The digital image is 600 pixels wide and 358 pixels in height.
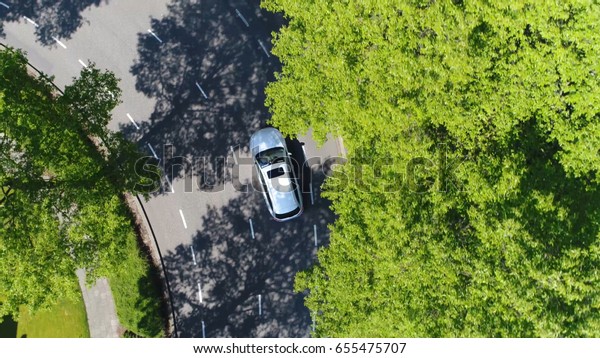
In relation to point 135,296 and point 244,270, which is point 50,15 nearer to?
point 135,296

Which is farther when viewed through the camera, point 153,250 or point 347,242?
point 153,250

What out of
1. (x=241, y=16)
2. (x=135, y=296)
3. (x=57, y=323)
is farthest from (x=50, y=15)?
(x=57, y=323)

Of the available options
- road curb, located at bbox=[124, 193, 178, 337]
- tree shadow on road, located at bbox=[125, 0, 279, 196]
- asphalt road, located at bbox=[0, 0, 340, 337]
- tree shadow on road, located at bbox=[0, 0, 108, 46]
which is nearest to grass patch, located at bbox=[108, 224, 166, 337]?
road curb, located at bbox=[124, 193, 178, 337]

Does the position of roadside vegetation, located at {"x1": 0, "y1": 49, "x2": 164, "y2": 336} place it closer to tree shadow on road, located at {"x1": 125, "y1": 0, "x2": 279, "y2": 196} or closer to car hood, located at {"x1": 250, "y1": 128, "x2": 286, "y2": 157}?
tree shadow on road, located at {"x1": 125, "y1": 0, "x2": 279, "y2": 196}

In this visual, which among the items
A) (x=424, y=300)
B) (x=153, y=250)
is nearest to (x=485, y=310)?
(x=424, y=300)

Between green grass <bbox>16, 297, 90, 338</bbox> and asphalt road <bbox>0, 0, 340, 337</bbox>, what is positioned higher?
asphalt road <bbox>0, 0, 340, 337</bbox>
